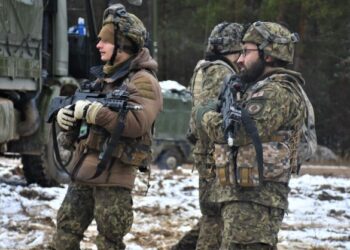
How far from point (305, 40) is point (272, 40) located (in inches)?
808

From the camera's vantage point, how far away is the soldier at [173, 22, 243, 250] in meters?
5.28

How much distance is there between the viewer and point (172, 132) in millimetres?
16938

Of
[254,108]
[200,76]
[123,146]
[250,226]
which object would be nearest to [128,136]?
[123,146]

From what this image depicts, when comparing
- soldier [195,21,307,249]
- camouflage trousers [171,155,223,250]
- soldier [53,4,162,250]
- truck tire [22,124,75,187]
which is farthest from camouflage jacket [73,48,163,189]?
truck tire [22,124,75,187]

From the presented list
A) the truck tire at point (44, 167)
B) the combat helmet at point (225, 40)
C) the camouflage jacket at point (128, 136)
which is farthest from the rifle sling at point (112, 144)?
the truck tire at point (44, 167)

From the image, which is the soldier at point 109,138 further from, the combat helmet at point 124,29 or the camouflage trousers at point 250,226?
the camouflage trousers at point 250,226

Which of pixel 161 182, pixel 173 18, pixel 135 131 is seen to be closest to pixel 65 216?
pixel 135 131

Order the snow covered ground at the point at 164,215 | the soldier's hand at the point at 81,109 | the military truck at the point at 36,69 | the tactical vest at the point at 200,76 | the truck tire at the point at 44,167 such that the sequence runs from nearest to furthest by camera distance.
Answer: the soldier's hand at the point at 81,109
the tactical vest at the point at 200,76
the snow covered ground at the point at 164,215
the military truck at the point at 36,69
the truck tire at the point at 44,167

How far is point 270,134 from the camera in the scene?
411 cm

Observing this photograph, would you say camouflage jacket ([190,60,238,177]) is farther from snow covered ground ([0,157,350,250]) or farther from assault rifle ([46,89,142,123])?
snow covered ground ([0,157,350,250])

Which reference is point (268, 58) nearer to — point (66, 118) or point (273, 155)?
point (273, 155)

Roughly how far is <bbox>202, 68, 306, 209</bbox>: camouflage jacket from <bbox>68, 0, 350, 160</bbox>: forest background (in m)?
17.4

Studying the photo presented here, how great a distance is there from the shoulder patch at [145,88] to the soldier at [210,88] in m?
0.80

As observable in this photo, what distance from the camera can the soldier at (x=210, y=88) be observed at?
17.3ft
